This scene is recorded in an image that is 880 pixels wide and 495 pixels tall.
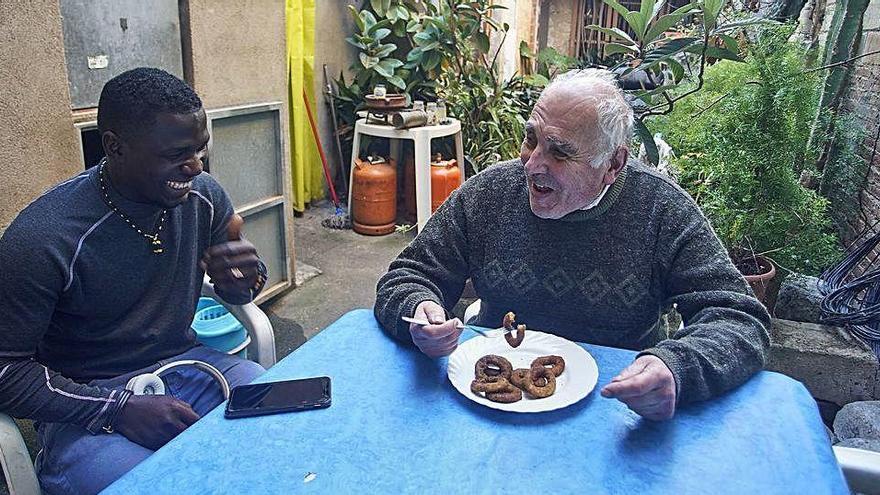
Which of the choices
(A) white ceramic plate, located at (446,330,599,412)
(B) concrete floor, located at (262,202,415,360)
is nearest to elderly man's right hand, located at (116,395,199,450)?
(A) white ceramic plate, located at (446,330,599,412)

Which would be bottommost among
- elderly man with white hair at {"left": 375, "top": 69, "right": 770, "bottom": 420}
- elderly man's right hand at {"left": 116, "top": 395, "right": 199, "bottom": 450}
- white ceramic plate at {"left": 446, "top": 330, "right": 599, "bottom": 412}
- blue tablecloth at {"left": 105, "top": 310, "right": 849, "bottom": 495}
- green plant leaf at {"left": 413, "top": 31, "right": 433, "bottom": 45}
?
elderly man's right hand at {"left": 116, "top": 395, "right": 199, "bottom": 450}

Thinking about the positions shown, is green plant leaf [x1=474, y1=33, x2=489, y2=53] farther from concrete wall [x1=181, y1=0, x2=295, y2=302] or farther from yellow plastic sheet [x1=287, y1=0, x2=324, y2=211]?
concrete wall [x1=181, y1=0, x2=295, y2=302]

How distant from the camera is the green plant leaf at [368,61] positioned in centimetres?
523

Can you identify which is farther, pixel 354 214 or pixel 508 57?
pixel 508 57

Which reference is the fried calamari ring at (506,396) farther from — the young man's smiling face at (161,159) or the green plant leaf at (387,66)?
the green plant leaf at (387,66)

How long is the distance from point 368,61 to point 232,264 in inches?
152

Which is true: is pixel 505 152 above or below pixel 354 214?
above

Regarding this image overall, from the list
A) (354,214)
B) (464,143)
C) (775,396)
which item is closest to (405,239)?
(354,214)

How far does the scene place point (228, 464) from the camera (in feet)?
3.41

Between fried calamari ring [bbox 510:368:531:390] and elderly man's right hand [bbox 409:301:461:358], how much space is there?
155 mm

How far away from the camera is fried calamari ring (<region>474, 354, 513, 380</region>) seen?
1298 mm

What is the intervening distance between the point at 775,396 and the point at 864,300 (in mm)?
1683

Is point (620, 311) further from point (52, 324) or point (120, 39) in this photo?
point (120, 39)

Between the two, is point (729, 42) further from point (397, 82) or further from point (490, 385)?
point (397, 82)
